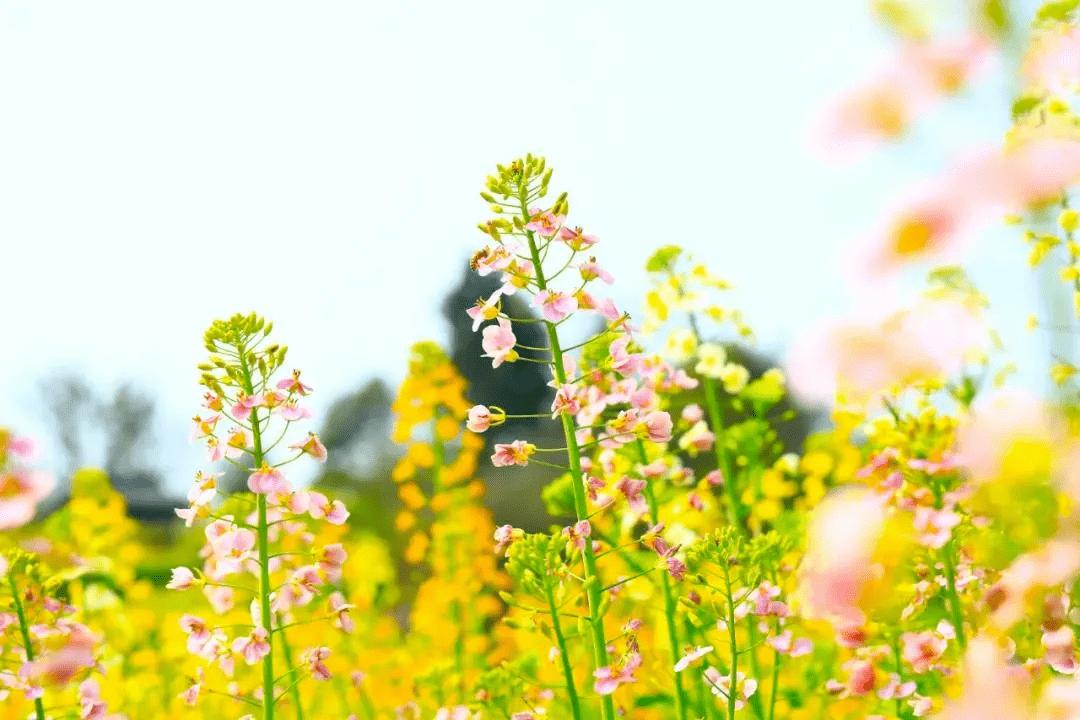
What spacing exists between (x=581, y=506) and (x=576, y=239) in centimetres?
63

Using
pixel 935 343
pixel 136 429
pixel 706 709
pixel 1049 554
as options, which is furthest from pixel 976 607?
pixel 136 429

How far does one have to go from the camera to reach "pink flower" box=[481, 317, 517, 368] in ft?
7.79

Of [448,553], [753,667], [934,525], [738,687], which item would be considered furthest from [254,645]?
[448,553]

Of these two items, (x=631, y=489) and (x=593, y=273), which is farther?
(x=631, y=489)

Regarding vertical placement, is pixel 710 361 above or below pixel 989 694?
above

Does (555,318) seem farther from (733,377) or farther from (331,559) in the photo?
(733,377)

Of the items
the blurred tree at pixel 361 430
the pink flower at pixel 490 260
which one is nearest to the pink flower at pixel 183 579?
the pink flower at pixel 490 260

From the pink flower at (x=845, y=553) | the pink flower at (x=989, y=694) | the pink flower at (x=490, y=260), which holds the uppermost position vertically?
the pink flower at (x=490, y=260)

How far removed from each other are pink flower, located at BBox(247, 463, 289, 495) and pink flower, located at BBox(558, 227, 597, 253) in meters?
0.89

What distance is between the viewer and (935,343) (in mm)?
820

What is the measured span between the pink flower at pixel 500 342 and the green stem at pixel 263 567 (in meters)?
0.61

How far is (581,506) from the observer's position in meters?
2.33

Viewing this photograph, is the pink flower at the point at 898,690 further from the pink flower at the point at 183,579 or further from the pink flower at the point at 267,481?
the pink flower at the point at 183,579

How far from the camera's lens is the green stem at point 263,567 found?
2443 mm
